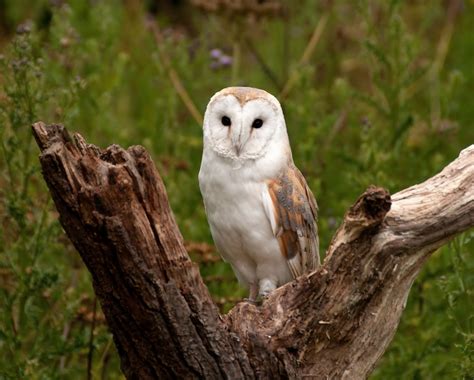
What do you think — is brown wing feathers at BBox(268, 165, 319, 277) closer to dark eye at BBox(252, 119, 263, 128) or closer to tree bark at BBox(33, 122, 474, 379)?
dark eye at BBox(252, 119, 263, 128)

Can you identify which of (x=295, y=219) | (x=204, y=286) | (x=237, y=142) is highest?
(x=237, y=142)

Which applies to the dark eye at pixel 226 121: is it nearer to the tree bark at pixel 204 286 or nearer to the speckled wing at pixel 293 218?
the speckled wing at pixel 293 218

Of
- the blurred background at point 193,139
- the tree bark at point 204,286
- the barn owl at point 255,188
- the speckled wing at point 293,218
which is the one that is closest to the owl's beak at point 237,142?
the barn owl at point 255,188

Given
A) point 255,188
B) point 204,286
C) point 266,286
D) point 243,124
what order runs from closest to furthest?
point 204,286, point 243,124, point 255,188, point 266,286

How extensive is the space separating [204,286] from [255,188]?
0.72 m

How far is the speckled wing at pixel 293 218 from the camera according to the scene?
3619 mm

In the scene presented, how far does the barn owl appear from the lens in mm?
3486

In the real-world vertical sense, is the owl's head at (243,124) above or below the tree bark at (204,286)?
above

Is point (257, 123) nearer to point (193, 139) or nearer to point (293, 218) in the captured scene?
point (293, 218)

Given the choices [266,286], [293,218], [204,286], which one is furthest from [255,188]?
[204,286]

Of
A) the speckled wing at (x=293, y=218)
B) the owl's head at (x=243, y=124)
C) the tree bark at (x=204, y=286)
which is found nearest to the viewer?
the tree bark at (x=204, y=286)

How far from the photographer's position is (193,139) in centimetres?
528

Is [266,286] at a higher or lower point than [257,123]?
lower

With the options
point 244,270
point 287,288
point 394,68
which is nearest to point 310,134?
point 394,68
